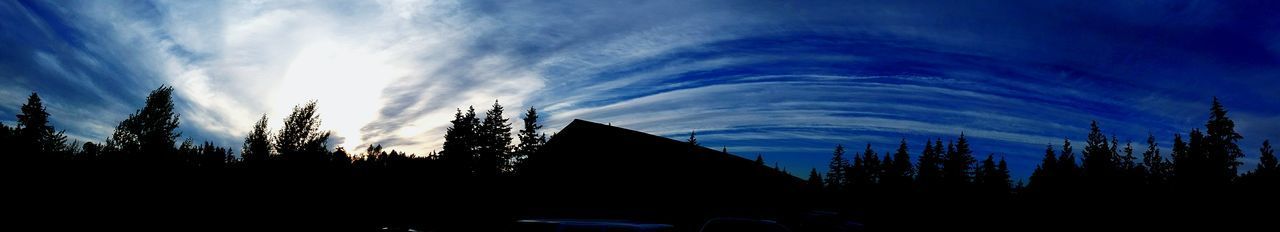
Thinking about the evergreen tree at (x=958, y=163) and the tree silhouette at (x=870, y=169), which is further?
the tree silhouette at (x=870, y=169)

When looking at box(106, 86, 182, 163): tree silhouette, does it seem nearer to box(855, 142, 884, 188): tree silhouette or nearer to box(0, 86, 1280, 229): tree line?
box(0, 86, 1280, 229): tree line

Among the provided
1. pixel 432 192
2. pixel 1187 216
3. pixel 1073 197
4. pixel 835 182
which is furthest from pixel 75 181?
pixel 835 182

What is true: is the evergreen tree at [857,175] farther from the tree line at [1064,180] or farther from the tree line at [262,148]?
the tree line at [262,148]

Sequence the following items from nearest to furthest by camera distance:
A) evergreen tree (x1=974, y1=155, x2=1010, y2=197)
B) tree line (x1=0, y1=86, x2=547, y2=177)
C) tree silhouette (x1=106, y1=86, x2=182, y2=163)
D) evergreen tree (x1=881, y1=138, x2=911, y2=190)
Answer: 1. tree line (x1=0, y1=86, x2=547, y2=177)
2. tree silhouette (x1=106, y1=86, x2=182, y2=163)
3. evergreen tree (x1=974, y1=155, x2=1010, y2=197)
4. evergreen tree (x1=881, y1=138, x2=911, y2=190)

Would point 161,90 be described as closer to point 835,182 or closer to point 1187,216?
point 1187,216

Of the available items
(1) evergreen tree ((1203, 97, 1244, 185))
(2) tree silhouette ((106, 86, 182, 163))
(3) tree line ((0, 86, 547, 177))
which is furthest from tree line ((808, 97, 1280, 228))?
(2) tree silhouette ((106, 86, 182, 163))

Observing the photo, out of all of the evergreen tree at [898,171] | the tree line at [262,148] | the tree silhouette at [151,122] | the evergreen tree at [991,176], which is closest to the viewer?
the tree line at [262,148]

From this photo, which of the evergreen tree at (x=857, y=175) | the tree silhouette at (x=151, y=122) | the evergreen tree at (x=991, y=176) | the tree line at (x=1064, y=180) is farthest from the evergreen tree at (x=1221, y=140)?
the tree silhouette at (x=151, y=122)

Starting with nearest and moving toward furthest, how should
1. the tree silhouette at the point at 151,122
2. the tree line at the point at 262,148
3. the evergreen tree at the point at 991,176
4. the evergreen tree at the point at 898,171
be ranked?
the tree line at the point at 262,148 < the tree silhouette at the point at 151,122 < the evergreen tree at the point at 991,176 < the evergreen tree at the point at 898,171

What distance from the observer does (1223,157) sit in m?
48.6

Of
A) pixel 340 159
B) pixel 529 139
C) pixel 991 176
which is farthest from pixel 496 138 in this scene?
pixel 991 176

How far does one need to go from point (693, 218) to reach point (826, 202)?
50.3m

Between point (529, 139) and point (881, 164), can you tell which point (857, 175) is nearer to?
point (881, 164)

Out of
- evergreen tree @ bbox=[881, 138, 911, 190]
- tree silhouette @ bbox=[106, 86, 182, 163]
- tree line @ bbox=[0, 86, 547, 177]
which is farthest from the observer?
evergreen tree @ bbox=[881, 138, 911, 190]
